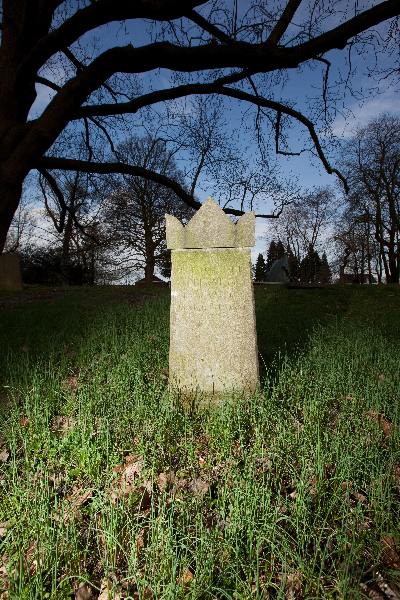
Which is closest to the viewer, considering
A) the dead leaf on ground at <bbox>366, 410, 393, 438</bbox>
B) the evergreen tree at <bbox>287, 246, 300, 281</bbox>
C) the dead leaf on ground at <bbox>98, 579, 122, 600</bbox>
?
the dead leaf on ground at <bbox>98, 579, 122, 600</bbox>

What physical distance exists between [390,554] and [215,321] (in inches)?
78.6

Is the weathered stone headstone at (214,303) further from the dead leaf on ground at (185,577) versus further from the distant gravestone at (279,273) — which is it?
the distant gravestone at (279,273)

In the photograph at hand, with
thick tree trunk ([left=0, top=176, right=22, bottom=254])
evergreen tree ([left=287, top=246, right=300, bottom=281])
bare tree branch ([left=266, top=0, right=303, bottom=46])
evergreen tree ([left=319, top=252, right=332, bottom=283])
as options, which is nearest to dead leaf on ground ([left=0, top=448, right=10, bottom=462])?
thick tree trunk ([left=0, top=176, right=22, bottom=254])

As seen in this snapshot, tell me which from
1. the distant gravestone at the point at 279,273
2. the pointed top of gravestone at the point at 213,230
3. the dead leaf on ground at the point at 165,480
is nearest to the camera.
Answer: the dead leaf on ground at the point at 165,480

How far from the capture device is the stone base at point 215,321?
3.32m

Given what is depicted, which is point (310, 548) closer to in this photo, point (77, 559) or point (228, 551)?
point (228, 551)

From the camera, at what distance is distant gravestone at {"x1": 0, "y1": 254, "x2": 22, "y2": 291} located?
511 inches

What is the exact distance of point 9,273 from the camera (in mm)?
13094

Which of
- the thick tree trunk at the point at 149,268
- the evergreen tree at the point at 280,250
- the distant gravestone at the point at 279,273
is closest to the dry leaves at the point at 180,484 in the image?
the distant gravestone at the point at 279,273

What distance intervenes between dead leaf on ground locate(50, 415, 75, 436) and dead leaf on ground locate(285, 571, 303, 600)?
1.78 meters

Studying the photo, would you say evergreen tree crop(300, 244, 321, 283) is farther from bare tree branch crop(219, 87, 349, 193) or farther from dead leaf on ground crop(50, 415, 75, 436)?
dead leaf on ground crop(50, 415, 75, 436)

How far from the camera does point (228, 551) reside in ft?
5.42

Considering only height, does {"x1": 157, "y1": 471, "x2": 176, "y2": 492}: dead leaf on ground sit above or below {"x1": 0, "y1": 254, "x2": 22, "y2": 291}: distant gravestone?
below

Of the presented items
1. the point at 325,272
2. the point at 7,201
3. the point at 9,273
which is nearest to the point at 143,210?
the point at 9,273
